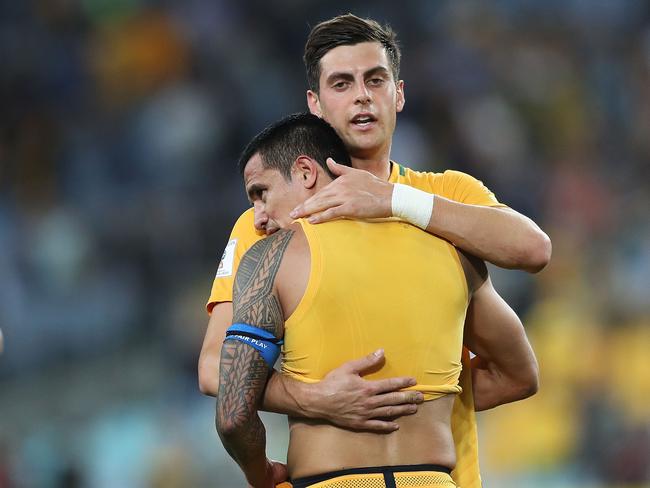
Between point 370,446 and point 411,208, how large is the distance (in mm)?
704

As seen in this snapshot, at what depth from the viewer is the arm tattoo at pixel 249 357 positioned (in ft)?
10.1

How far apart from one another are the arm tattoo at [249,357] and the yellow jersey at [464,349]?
53cm

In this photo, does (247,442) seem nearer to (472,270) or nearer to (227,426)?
(227,426)

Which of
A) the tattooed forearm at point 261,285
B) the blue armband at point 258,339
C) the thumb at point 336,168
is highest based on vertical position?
the thumb at point 336,168

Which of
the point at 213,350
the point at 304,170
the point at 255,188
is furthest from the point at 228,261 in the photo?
the point at 304,170

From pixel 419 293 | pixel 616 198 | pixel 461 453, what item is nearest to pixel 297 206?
pixel 419 293

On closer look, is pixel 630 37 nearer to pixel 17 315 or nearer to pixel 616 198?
pixel 616 198

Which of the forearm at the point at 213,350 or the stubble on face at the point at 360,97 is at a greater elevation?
the stubble on face at the point at 360,97

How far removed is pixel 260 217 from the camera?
3.40 meters

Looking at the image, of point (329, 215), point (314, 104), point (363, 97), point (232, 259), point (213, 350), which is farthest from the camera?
point (314, 104)

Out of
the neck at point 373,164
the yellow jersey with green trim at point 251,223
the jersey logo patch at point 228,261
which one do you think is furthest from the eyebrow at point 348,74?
the jersey logo patch at point 228,261

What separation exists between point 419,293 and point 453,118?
23.2ft

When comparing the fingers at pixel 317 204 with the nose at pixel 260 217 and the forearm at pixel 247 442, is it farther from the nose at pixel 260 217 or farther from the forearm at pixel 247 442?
the forearm at pixel 247 442

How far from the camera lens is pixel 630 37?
1103 cm
